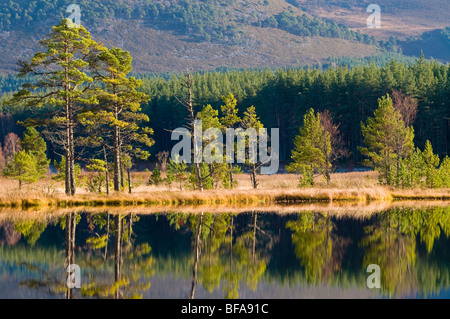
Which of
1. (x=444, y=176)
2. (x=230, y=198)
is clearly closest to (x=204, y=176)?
(x=230, y=198)

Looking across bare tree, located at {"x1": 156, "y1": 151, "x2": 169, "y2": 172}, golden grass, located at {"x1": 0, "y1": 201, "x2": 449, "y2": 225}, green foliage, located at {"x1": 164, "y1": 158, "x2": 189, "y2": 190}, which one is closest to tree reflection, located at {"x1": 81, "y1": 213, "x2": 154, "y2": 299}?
golden grass, located at {"x1": 0, "y1": 201, "x2": 449, "y2": 225}

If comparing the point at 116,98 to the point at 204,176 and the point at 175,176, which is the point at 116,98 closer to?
the point at 204,176

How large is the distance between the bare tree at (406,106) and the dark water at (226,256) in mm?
29203

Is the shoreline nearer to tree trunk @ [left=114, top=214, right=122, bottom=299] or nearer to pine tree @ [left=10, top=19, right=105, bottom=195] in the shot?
pine tree @ [left=10, top=19, right=105, bottom=195]

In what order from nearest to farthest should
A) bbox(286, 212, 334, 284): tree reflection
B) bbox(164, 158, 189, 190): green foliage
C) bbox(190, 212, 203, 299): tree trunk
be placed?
bbox(190, 212, 203, 299): tree trunk
bbox(286, 212, 334, 284): tree reflection
bbox(164, 158, 189, 190): green foliage

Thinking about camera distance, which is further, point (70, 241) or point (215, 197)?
point (215, 197)

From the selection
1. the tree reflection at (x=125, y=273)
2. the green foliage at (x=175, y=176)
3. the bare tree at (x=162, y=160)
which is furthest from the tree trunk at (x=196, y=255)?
the bare tree at (x=162, y=160)

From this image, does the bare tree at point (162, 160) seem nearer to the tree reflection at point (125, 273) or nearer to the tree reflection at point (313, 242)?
the tree reflection at point (313, 242)

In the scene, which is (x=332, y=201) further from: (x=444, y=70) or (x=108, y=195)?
(x=444, y=70)

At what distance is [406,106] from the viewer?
5594cm

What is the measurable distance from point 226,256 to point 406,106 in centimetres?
4146

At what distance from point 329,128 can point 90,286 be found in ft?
165

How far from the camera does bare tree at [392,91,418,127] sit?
55.9 meters

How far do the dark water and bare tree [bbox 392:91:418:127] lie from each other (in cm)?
2920
